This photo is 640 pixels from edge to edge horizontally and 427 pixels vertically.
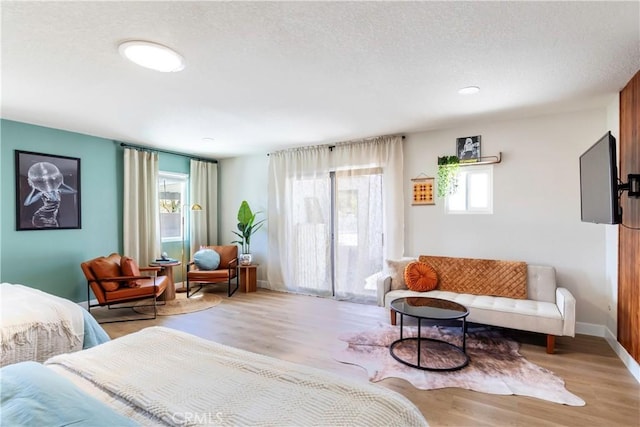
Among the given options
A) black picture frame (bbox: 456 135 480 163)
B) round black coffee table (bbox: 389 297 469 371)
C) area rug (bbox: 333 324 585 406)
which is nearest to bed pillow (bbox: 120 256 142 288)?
area rug (bbox: 333 324 585 406)

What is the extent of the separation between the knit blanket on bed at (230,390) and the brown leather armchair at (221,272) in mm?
3617

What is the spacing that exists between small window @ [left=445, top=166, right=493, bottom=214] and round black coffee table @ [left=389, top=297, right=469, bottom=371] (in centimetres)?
148

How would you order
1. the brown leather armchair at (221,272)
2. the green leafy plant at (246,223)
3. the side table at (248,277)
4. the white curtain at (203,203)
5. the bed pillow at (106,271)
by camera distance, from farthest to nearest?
the white curtain at (203,203) < the green leafy plant at (246,223) < the side table at (248,277) < the brown leather armchair at (221,272) < the bed pillow at (106,271)

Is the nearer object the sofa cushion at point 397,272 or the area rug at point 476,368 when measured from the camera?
the area rug at point 476,368

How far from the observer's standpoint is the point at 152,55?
221cm

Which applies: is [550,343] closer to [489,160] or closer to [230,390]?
[489,160]

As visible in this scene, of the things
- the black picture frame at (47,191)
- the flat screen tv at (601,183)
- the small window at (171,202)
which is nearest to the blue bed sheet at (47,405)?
the flat screen tv at (601,183)

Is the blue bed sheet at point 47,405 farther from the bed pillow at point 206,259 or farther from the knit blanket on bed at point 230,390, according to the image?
the bed pillow at point 206,259

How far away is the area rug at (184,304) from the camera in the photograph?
4406 millimetres

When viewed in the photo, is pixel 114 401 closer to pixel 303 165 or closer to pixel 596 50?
pixel 596 50

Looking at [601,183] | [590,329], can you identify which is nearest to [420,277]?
[590,329]

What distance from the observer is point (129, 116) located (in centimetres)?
363

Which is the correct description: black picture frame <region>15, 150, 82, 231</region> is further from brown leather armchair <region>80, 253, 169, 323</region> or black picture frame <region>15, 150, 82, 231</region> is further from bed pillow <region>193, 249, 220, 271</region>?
bed pillow <region>193, 249, 220, 271</region>

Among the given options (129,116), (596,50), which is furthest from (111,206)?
(596,50)
